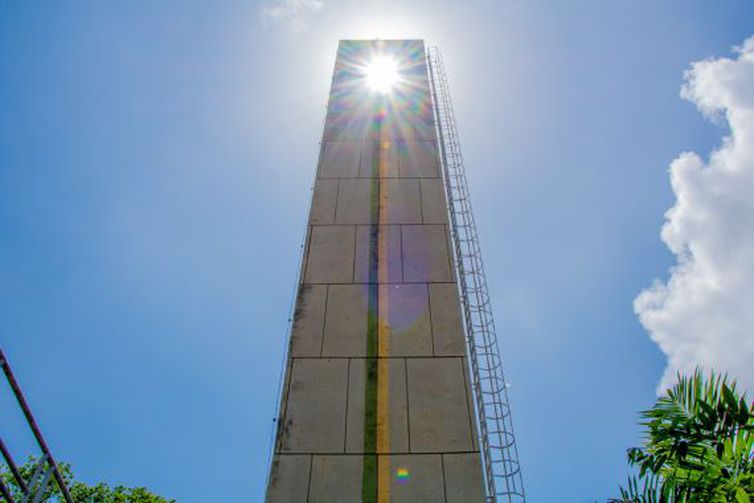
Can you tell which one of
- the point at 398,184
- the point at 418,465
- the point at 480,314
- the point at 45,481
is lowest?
the point at 45,481

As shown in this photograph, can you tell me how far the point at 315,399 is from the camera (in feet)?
25.8

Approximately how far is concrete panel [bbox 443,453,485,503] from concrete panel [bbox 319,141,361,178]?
7667 mm

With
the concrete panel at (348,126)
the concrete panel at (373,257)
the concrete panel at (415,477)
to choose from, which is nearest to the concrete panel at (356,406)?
the concrete panel at (415,477)

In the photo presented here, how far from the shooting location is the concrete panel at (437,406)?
7277mm

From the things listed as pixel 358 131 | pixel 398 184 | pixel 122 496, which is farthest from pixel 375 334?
pixel 122 496

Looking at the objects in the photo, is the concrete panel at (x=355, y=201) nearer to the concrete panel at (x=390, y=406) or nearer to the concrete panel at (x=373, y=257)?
the concrete panel at (x=373, y=257)

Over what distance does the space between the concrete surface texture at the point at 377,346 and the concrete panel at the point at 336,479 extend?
0.05 ft

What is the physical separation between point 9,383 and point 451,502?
6.12 meters

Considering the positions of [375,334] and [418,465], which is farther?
[375,334]

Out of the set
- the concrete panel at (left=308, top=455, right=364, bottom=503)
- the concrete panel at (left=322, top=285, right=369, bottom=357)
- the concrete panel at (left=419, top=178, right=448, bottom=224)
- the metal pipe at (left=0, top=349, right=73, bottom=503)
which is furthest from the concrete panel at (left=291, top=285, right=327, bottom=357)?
the metal pipe at (left=0, top=349, right=73, bottom=503)

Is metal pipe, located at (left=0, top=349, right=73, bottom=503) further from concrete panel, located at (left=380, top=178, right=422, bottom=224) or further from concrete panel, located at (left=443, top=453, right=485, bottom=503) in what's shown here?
concrete panel, located at (left=380, top=178, right=422, bottom=224)

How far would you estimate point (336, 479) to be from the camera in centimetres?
696

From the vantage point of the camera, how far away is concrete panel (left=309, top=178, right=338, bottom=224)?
1088cm

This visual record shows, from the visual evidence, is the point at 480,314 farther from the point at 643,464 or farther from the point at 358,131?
the point at 358,131
